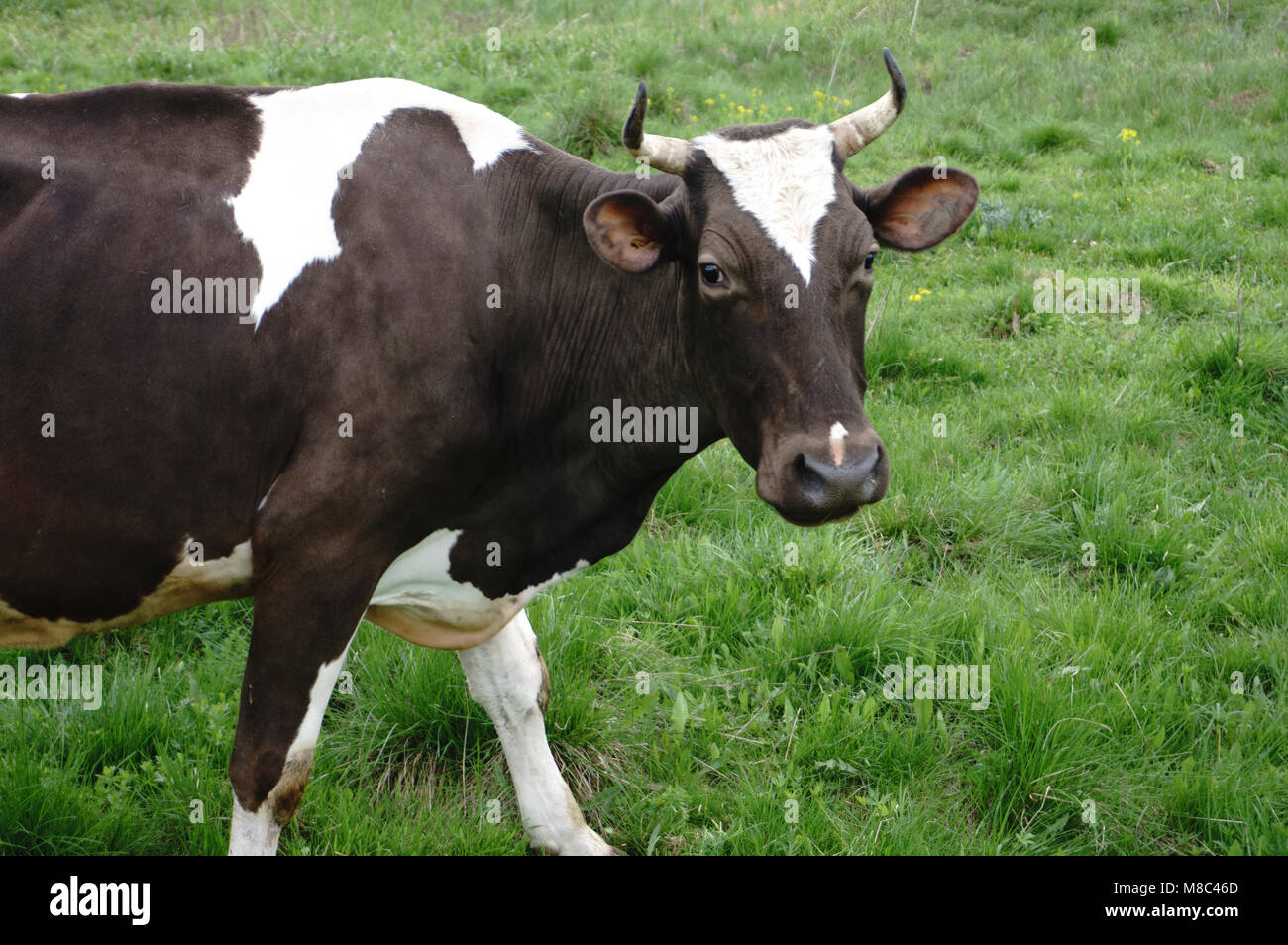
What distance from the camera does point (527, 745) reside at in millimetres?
3883

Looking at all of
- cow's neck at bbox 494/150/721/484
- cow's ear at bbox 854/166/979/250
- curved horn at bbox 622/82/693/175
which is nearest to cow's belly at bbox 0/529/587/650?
cow's neck at bbox 494/150/721/484

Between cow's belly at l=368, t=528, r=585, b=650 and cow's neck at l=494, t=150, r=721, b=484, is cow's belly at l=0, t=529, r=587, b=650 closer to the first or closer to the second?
cow's belly at l=368, t=528, r=585, b=650

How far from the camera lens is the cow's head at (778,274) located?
115 inches

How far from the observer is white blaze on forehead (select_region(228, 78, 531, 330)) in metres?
3.16

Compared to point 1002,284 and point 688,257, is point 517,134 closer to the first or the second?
point 688,257

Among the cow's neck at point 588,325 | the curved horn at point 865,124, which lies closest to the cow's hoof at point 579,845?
the cow's neck at point 588,325

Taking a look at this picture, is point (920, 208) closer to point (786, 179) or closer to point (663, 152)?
point (786, 179)

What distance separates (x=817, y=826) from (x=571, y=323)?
1778 millimetres

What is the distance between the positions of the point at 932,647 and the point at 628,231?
2.03 meters

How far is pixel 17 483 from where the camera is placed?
3.02m

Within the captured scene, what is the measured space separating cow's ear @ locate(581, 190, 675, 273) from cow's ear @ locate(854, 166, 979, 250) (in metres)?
0.63

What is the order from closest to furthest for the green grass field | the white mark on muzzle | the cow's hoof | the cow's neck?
1. the white mark on muzzle
2. the cow's neck
3. the green grass field
4. the cow's hoof
